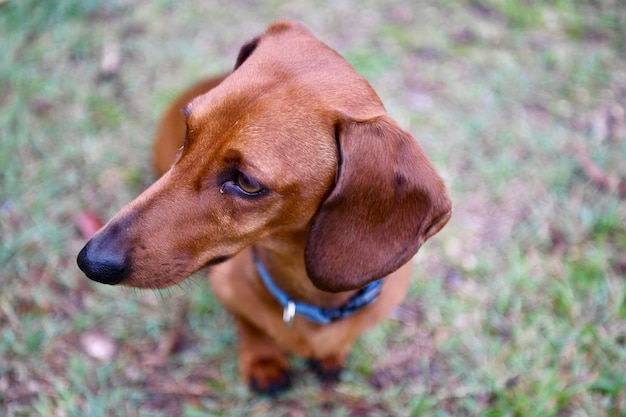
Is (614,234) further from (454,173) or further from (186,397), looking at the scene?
(186,397)

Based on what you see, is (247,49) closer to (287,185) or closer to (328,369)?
(287,185)

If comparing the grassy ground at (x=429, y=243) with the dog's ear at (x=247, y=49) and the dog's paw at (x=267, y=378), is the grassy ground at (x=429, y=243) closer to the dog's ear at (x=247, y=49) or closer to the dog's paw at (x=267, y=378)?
the dog's paw at (x=267, y=378)

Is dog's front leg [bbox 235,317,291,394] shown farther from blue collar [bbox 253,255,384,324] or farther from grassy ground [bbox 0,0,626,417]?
blue collar [bbox 253,255,384,324]

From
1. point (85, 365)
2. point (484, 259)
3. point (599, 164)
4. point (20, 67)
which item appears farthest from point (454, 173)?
point (20, 67)

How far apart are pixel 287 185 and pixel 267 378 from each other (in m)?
1.55

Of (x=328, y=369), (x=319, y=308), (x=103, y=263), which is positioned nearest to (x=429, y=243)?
(x=328, y=369)

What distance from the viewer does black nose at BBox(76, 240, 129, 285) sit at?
2.01 metres

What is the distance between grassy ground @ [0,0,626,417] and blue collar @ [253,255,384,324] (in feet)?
2.49

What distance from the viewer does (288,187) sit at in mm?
2004

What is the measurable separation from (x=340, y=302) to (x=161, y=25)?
3361 mm

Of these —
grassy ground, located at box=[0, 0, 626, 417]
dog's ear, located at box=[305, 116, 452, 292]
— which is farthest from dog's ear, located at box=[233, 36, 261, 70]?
grassy ground, located at box=[0, 0, 626, 417]

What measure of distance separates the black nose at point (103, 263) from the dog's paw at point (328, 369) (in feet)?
5.00

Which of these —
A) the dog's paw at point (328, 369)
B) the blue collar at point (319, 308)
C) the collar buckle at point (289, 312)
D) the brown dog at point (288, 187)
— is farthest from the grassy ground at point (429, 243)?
the brown dog at point (288, 187)

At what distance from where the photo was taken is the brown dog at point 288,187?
199 cm
